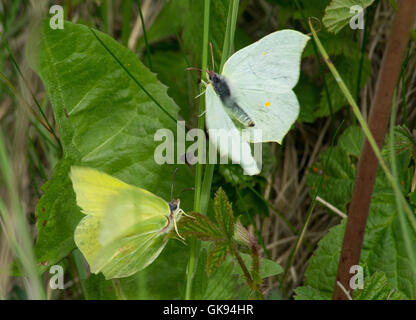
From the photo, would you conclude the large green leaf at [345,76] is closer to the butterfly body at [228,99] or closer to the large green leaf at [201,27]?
the large green leaf at [201,27]

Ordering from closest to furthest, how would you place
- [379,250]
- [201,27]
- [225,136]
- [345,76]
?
[225,136] → [379,250] → [201,27] → [345,76]

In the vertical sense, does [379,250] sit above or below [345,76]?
below

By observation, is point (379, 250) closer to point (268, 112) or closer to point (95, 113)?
point (268, 112)

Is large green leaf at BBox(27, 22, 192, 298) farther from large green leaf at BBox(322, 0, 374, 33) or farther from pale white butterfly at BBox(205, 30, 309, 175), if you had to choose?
large green leaf at BBox(322, 0, 374, 33)

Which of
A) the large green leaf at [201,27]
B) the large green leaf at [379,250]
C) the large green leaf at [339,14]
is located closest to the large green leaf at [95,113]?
the large green leaf at [201,27]

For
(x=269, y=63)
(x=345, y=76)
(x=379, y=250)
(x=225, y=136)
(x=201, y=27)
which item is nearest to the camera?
(x=225, y=136)

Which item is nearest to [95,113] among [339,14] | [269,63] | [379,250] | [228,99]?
[228,99]

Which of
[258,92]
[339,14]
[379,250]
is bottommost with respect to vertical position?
[379,250]

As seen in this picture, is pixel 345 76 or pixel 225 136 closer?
pixel 225 136
